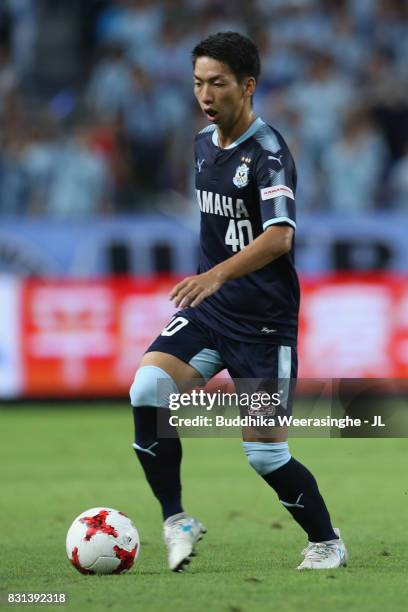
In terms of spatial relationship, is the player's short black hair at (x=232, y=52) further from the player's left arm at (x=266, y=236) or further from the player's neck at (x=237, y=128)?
the player's left arm at (x=266, y=236)

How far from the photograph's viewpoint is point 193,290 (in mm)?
5574

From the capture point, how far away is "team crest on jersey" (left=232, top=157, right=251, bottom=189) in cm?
600

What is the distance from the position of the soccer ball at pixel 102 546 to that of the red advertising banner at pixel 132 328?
28.3ft

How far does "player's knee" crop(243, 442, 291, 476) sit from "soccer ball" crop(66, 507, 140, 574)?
2.22 feet

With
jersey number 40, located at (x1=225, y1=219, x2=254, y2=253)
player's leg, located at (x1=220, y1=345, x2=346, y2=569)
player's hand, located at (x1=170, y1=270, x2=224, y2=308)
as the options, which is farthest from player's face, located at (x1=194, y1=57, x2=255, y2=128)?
player's leg, located at (x1=220, y1=345, x2=346, y2=569)

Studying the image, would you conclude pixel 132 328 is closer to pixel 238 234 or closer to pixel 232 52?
pixel 238 234

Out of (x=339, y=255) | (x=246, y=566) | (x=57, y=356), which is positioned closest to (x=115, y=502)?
(x=246, y=566)

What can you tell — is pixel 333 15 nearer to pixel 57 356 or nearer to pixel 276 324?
pixel 57 356

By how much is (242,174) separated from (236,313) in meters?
0.65

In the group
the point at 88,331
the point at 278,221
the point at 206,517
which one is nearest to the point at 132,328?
the point at 88,331

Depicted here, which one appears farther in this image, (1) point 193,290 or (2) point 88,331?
(2) point 88,331

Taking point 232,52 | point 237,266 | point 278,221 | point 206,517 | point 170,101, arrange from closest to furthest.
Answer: point 237,266, point 278,221, point 232,52, point 206,517, point 170,101

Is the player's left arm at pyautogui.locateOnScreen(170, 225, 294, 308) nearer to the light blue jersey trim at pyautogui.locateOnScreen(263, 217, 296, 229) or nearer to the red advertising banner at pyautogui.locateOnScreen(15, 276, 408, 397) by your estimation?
the light blue jersey trim at pyautogui.locateOnScreen(263, 217, 296, 229)

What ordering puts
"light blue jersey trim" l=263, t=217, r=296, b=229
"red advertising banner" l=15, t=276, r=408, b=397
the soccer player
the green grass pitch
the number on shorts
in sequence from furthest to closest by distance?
"red advertising banner" l=15, t=276, r=408, b=397 < the number on shorts < the soccer player < "light blue jersey trim" l=263, t=217, r=296, b=229 < the green grass pitch
